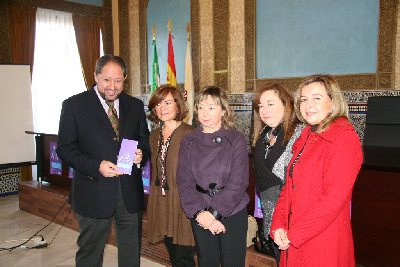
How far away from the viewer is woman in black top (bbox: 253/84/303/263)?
73.4 inches

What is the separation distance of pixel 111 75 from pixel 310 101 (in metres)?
1.07

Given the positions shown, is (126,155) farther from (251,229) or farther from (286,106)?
(251,229)

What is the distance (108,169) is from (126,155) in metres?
0.12

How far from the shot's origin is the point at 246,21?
223 inches

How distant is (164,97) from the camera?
2.37 metres

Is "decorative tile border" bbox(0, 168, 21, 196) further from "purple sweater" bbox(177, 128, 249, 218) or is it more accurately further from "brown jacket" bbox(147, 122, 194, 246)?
"purple sweater" bbox(177, 128, 249, 218)

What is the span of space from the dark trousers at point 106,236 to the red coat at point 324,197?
38.8 inches

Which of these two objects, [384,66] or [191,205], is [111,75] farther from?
[384,66]

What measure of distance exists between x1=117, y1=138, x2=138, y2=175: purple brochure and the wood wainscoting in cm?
134

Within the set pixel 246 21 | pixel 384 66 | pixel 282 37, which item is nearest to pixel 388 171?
pixel 384 66

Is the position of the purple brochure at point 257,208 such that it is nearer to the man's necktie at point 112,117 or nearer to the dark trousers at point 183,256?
the dark trousers at point 183,256

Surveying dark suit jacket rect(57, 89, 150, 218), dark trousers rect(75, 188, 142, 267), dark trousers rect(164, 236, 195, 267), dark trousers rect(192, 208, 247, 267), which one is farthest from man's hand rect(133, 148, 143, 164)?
dark trousers rect(164, 236, 195, 267)

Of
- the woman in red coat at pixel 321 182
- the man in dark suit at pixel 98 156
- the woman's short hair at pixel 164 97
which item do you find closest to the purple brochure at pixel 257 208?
the woman's short hair at pixel 164 97

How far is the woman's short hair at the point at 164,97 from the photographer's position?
7.78 ft
